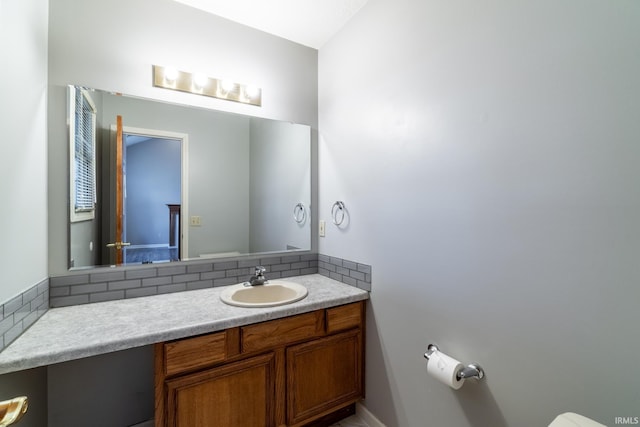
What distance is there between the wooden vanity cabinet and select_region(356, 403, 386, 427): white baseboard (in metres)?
0.10

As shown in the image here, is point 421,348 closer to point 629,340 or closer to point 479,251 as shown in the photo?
point 479,251

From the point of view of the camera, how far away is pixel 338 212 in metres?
2.00

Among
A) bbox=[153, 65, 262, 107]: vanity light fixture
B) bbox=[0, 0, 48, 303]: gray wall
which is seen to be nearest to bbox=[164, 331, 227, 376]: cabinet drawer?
bbox=[0, 0, 48, 303]: gray wall

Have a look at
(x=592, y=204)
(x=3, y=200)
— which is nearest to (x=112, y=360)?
(x=3, y=200)

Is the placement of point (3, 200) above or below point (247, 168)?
below

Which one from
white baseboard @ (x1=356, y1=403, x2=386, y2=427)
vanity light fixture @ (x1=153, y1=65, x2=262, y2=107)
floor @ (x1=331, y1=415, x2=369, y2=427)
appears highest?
vanity light fixture @ (x1=153, y1=65, x2=262, y2=107)

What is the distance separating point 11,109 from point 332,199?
66.0 inches

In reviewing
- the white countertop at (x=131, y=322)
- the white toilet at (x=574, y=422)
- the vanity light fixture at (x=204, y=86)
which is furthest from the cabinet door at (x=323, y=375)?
the vanity light fixture at (x=204, y=86)

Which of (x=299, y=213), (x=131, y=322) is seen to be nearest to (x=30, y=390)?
(x=131, y=322)

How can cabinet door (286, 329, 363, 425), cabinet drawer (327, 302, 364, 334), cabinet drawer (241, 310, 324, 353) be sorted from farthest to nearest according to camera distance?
cabinet drawer (327, 302, 364, 334), cabinet door (286, 329, 363, 425), cabinet drawer (241, 310, 324, 353)

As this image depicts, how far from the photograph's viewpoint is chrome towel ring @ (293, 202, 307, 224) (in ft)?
7.23

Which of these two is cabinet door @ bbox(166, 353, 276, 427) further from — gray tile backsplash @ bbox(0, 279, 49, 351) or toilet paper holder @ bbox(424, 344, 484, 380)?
toilet paper holder @ bbox(424, 344, 484, 380)

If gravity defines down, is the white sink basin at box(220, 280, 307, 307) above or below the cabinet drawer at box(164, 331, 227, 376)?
above

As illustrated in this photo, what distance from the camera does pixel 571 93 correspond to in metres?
0.90
